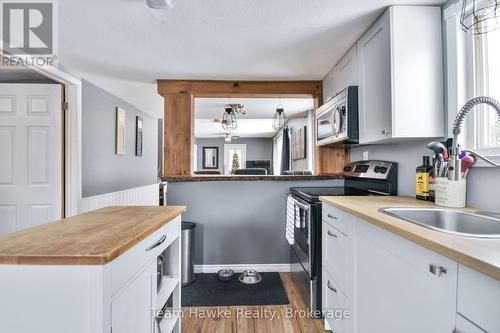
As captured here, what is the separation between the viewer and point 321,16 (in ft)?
5.18

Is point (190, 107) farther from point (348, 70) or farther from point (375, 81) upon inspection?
point (375, 81)

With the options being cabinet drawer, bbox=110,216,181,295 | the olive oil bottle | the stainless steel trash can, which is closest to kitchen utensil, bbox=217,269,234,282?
the stainless steel trash can

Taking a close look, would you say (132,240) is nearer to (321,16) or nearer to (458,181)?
(458,181)

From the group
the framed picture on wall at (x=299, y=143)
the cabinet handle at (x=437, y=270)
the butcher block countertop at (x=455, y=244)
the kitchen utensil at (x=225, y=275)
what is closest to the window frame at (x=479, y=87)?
the butcher block countertop at (x=455, y=244)

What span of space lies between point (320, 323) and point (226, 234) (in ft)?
4.03

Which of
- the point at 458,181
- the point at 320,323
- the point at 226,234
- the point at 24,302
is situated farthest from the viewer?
the point at 226,234

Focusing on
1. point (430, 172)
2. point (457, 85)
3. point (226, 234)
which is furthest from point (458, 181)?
point (226, 234)

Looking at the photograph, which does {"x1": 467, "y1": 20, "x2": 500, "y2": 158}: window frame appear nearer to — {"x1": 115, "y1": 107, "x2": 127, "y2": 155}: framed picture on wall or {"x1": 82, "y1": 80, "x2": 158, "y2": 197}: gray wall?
{"x1": 82, "y1": 80, "x2": 158, "y2": 197}: gray wall

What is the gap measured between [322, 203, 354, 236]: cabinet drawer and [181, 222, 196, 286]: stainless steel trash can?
1.31 meters

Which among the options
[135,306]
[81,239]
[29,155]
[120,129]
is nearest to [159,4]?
[81,239]

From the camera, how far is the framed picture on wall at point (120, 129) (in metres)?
3.32

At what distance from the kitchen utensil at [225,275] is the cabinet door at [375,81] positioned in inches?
69.8

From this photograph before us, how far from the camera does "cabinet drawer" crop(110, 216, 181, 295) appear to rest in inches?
31.9

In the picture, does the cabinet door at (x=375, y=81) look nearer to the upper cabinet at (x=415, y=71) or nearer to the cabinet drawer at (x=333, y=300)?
Result: the upper cabinet at (x=415, y=71)
